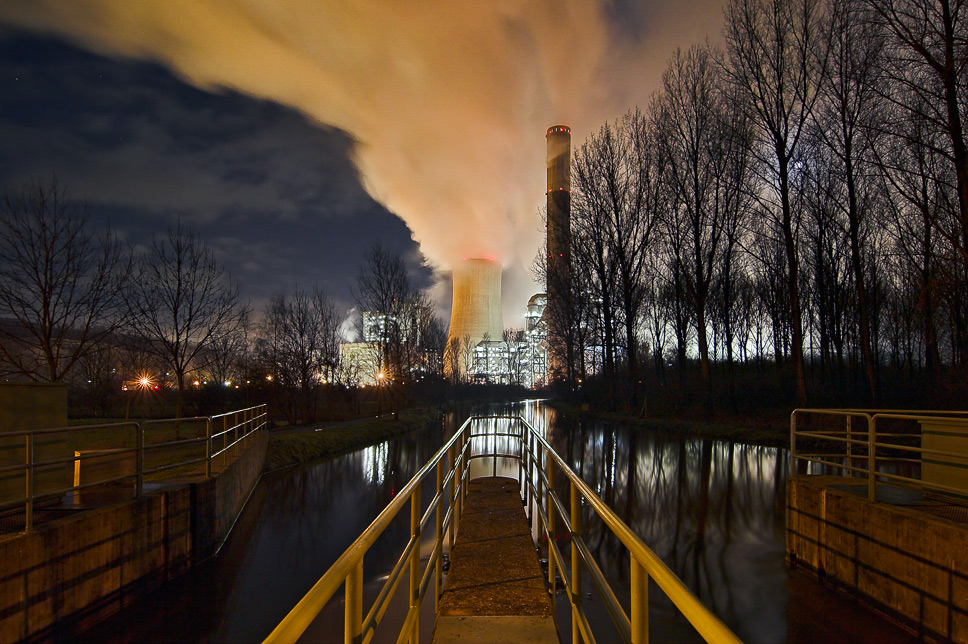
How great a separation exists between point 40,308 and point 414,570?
13729 millimetres

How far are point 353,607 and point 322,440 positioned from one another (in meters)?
16.6

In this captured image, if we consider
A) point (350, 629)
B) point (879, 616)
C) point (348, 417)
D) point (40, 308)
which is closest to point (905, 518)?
point (879, 616)

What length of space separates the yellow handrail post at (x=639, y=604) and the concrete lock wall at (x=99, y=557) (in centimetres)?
512

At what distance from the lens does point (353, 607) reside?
1.53 meters

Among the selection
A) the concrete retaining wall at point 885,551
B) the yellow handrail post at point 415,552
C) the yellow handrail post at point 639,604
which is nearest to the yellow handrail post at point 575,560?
the yellow handrail post at point 415,552

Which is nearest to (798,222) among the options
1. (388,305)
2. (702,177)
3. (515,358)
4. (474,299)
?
Result: (702,177)

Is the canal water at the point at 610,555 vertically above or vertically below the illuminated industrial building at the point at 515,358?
below

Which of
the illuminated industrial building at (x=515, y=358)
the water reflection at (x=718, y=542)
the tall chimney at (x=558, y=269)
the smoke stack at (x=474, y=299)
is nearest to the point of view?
the water reflection at (x=718, y=542)

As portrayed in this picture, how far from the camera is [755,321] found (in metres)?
40.2

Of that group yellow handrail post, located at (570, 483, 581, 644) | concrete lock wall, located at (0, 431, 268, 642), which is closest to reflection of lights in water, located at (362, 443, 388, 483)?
concrete lock wall, located at (0, 431, 268, 642)

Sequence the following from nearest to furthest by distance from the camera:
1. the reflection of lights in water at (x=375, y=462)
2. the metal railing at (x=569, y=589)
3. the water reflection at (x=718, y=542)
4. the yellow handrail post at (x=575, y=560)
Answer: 1. the metal railing at (x=569, y=589)
2. the yellow handrail post at (x=575, y=560)
3. the water reflection at (x=718, y=542)
4. the reflection of lights in water at (x=375, y=462)

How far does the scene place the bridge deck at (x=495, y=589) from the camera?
3.31 meters

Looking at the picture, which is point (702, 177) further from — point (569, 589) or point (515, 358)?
point (515, 358)

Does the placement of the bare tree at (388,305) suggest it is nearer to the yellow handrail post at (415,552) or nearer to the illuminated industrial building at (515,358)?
the yellow handrail post at (415,552)
